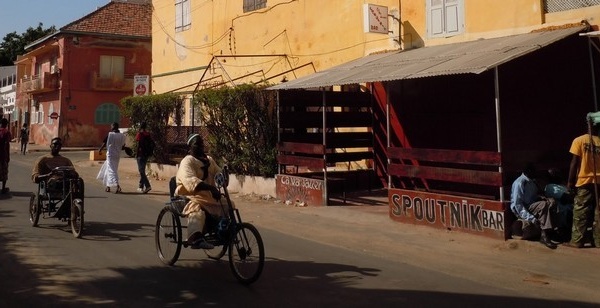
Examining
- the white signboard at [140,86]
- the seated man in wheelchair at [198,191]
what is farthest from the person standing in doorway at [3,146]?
the seated man in wheelchair at [198,191]

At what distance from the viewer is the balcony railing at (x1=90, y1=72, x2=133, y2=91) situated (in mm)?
39000

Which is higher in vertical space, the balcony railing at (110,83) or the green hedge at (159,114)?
the balcony railing at (110,83)

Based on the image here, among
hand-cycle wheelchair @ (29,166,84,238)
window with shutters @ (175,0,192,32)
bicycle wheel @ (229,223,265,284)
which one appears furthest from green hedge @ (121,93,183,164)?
bicycle wheel @ (229,223,265,284)

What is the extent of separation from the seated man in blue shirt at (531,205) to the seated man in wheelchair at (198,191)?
461cm

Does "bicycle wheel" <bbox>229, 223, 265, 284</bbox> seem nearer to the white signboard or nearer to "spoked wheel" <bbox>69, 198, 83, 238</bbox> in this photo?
"spoked wheel" <bbox>69, 198, 83, 238</bbox>

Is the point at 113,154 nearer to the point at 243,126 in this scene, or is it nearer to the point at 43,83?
the point at 243,126

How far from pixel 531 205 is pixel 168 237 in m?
5.27

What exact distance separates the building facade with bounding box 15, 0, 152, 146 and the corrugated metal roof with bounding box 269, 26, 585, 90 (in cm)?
2959

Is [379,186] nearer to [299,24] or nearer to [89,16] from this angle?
[299,24]

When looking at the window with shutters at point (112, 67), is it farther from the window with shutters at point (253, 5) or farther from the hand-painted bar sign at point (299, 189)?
the hand-painted bar sign at point (299, 189)

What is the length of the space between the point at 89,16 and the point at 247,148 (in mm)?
30396

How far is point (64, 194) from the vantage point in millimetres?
8727

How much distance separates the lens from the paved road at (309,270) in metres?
5.48

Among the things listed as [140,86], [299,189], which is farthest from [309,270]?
[140,86]
